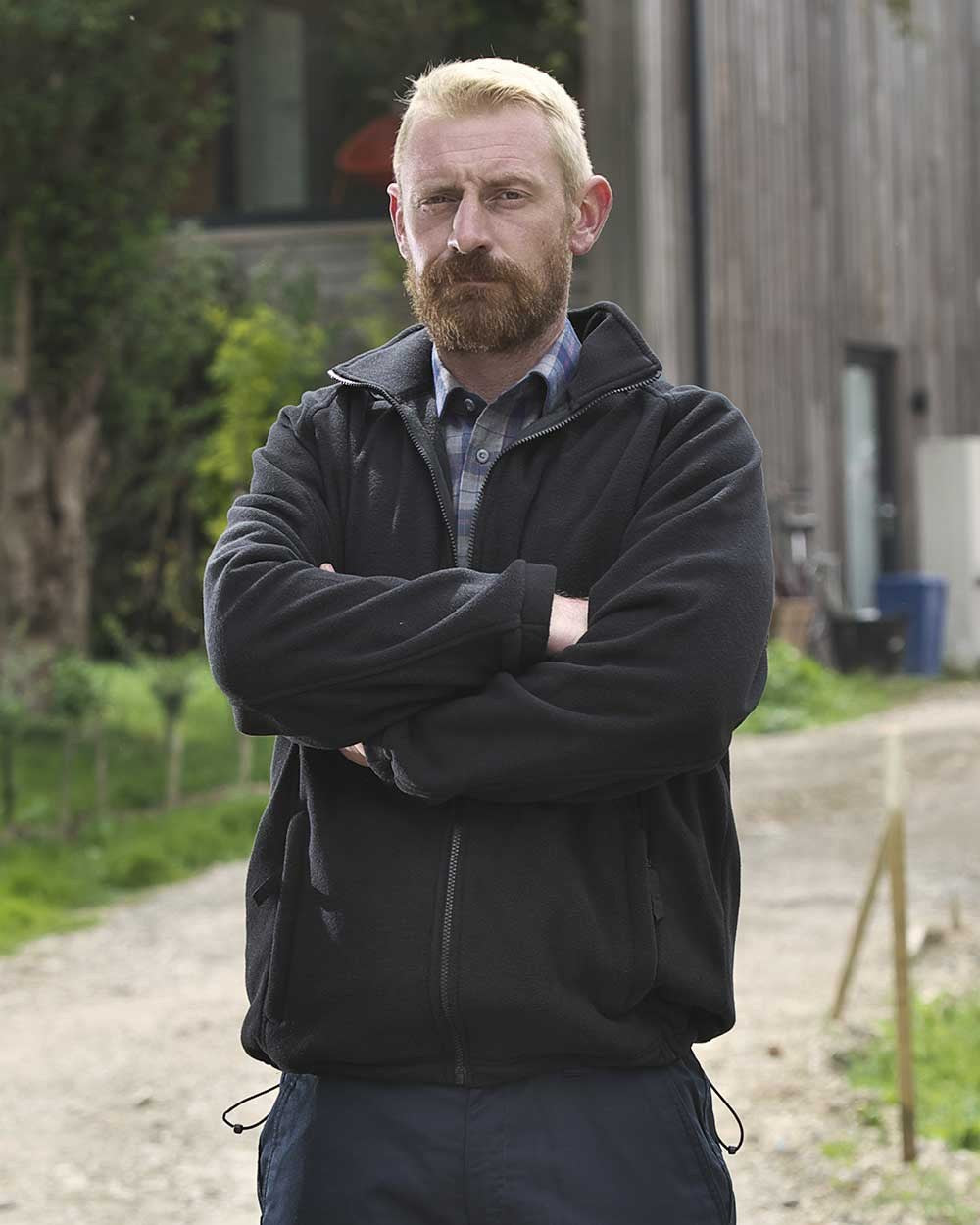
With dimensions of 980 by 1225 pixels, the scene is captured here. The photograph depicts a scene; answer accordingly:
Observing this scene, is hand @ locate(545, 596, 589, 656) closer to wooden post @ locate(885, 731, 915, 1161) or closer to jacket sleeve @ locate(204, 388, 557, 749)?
jacket sleeve @ locate(204, 388, 557, 749)

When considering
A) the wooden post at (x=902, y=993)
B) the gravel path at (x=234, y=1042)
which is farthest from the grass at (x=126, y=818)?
the wooden post at (x=902, y=993)

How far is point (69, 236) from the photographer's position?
430 inches

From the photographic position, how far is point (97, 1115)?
514 cm

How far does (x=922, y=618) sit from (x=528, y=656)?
13.7 metres

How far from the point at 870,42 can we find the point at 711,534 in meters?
14.9

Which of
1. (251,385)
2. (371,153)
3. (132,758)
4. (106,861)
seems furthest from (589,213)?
(371,153)

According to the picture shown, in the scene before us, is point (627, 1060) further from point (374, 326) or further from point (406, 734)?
point (374, 326)

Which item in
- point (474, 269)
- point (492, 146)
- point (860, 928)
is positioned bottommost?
point (860, 928)

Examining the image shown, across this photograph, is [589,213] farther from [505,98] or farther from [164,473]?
[164,473]

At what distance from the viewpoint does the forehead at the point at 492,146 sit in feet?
7.48

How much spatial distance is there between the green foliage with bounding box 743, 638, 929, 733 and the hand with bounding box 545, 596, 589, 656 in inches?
378

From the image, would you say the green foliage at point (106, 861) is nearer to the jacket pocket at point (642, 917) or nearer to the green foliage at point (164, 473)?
the green foliage at point (164, 473)

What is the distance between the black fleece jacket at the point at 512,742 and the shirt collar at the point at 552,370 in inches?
1.3

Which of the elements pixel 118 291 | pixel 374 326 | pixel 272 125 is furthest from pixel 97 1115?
pixel 272 125
